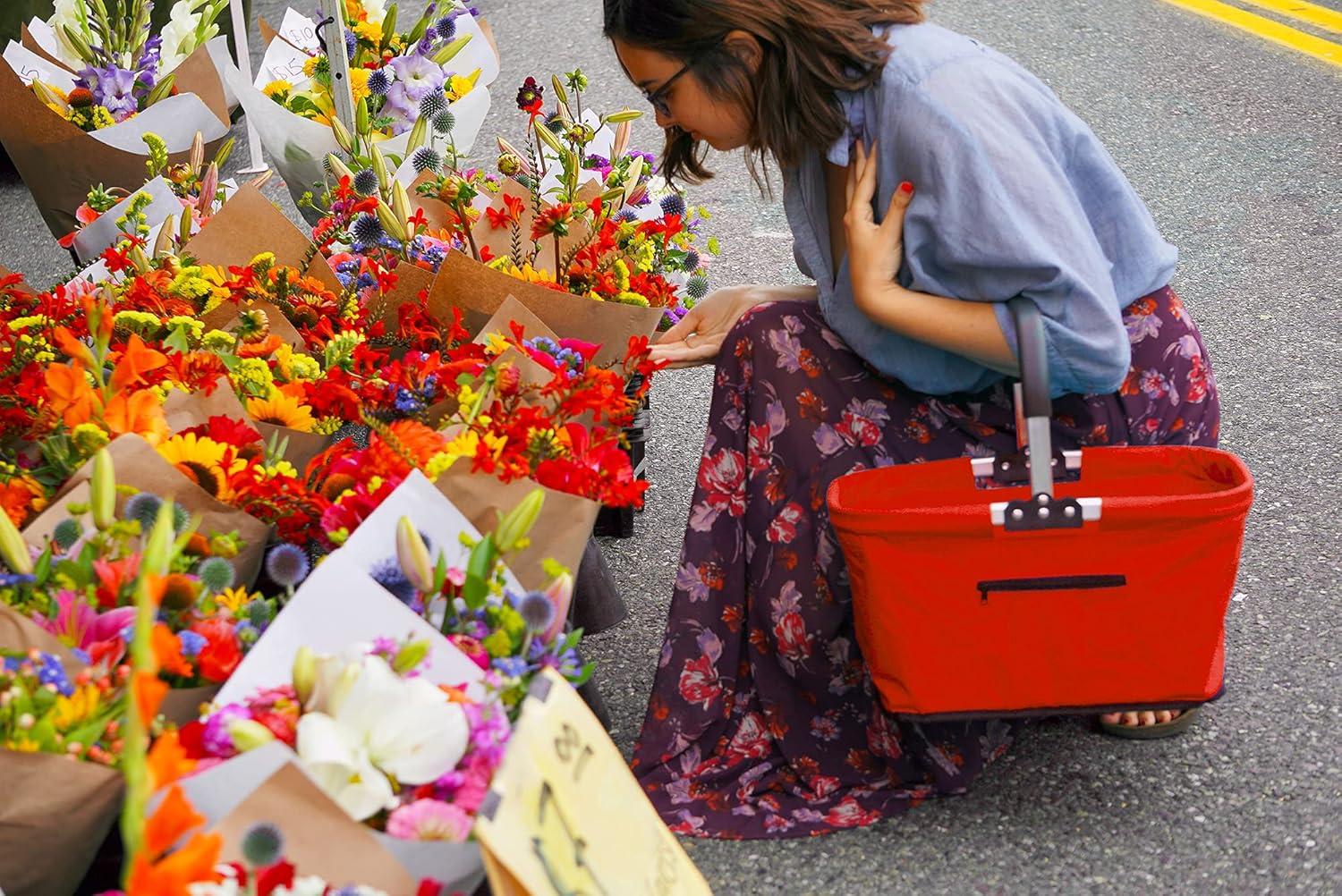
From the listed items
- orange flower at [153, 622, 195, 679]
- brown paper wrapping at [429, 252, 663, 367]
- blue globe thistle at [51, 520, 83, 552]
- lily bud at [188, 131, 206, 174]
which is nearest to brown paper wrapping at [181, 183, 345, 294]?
brown paper wrapping at [429, 252, 663, 367]

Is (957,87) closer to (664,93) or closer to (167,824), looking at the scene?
(664,93)

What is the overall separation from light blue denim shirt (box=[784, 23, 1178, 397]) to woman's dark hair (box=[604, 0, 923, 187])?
34 millimetres

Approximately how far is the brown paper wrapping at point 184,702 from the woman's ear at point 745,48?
1.00m

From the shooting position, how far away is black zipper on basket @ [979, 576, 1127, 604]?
178cm

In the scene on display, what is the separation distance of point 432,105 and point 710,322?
91cm

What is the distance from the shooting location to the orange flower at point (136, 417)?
1718mm

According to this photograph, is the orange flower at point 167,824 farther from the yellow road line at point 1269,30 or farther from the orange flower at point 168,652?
the yellow road line at point 1269,30

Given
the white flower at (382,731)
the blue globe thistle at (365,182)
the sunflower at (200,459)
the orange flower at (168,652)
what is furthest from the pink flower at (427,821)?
the blue globe thistle at (365,182)

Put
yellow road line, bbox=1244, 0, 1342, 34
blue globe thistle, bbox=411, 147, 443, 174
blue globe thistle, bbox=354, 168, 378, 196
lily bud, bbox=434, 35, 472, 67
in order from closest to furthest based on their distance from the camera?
blue globe thistle, bbox=354, 168, 378, 196
blue globe thistle, bbox=411, 147, 443, 174
lily bud, bbox=434, 35, 472, 67
yellow road line, bbox=1244, 0, 1342, 34

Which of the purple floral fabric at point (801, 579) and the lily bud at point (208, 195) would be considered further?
the lily bud at point (208, 195)

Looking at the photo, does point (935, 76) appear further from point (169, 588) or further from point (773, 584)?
point (169, 588)

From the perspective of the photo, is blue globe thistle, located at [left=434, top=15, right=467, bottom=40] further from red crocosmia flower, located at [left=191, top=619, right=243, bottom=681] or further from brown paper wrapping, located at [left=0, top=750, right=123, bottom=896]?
brown paper wrapping, located at [left=0, top=750, right=123, bottom=896]

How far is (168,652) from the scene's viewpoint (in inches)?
46.4

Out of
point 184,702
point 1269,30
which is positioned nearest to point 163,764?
point 184,702
